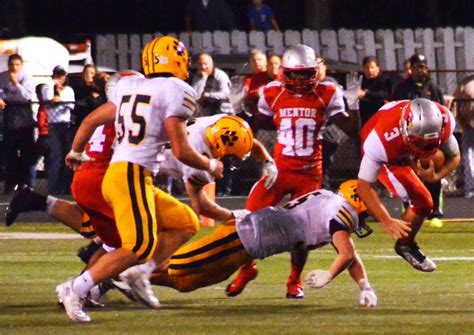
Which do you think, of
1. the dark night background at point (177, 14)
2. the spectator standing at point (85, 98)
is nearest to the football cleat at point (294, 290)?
the spectator standing at point (85, 98)

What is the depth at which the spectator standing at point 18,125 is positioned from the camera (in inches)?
790

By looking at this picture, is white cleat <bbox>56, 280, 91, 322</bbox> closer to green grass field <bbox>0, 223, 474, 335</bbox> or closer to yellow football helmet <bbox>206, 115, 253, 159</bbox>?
green grass field <bbox>0, 223, 474, 335</bbox>

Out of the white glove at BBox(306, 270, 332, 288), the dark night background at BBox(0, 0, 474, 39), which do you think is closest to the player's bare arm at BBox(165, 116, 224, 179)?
the white glove at BBox(306, 270, 332, 288)

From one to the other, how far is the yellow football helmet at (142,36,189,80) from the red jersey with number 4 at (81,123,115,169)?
1069 millimetres

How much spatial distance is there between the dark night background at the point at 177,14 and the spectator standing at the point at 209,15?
458 centimetres

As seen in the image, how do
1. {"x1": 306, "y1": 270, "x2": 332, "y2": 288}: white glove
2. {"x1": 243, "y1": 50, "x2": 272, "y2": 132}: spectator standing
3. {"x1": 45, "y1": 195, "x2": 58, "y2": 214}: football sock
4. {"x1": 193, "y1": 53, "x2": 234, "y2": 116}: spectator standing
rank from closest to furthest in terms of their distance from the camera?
1. {"x1": 306, "y1": 270, "x2": 332, "y2": 288}: white glove
2. {"x1": 45, "y1": 195, "x2": 58, "y2": 214}: football sock
3. {"x1": 243, "y1": 50, "x2": 272, "y2": 132}: spectator standing
4. {"x1": 193, "y1": 53, "x2": 234, "y2": 116}: spectator standing

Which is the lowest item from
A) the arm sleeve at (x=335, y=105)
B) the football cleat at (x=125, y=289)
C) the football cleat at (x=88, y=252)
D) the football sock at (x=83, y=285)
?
the football cleat at (x=125, y=289)

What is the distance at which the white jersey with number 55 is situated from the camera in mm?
9656

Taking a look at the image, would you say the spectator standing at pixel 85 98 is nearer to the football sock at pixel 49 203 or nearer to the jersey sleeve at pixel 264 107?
the jersey sleeve at pixel 264 107

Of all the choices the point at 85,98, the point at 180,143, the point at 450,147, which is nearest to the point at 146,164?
the point at 180,143

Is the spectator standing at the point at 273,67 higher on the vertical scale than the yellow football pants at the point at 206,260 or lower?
higher

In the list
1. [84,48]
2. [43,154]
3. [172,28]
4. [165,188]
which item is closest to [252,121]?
[165,188]

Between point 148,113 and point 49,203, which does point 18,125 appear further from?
point 148,113

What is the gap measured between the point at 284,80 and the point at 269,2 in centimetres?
1836
